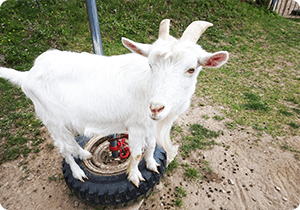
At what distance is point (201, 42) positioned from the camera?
26.8 ft

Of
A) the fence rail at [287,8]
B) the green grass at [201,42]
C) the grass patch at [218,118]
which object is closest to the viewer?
the green grass at [201,42]

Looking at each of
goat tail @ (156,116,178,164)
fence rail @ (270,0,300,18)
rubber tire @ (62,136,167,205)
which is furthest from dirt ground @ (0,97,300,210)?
fence rail @ (270,0,300,18)

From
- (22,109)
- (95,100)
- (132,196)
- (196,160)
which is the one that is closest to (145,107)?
(95,100)

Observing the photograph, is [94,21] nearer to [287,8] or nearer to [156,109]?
[156,109]

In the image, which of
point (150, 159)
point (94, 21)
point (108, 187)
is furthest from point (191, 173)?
point (94, 21)

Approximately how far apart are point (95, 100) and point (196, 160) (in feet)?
8.97

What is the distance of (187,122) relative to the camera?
481cm

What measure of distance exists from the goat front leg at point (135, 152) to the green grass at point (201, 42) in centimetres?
182

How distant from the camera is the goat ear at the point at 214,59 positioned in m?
1.66

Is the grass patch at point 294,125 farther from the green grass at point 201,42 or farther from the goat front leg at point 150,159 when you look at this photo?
the goat front leg at point 150,159

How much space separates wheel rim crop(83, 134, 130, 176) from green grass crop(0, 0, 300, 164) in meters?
1.49

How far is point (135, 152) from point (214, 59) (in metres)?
1.66

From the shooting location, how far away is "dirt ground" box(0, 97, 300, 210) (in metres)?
3.14

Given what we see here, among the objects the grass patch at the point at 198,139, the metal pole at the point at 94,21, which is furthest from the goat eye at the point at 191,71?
the grass patch at the point at 198,139
